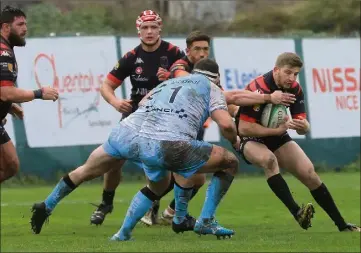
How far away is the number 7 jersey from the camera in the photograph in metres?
11.0

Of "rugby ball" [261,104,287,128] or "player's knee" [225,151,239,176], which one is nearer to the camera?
"player's knee" [225,151,239,176]

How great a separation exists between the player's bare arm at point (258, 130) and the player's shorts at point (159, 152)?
1.53 meters

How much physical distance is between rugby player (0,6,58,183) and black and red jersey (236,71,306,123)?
230 centimetres

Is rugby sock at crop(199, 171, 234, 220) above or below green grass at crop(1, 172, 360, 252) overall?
above

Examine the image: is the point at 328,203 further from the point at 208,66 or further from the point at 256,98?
the point at 208,66

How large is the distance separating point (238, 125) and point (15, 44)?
2745 mm

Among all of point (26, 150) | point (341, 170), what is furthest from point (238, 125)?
A: point (341, 170)

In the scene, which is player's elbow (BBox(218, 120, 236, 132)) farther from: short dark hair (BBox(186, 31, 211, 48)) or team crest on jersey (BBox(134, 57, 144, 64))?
team crest on jersey (BBox(134, 57, 144, 64))

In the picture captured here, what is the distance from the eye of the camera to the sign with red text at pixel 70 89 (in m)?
22.3

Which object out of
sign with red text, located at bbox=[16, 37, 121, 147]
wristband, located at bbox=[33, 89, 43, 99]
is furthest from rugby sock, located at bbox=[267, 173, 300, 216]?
sign with red text, located at bbox=[16, 37, 121, 147]

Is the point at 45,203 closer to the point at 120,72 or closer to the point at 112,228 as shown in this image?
the point at 112,228

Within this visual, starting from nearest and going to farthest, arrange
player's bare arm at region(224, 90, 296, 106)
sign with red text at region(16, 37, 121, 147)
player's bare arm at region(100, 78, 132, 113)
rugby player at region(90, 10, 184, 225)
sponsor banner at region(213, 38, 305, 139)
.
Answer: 1. player's bare arm at region(224, 90, 296, 106)
2. player's bare arm at region(100, 78, 132, 113)
3. rugby player at region(90, 10, 184, 225)
4. sign with red text at region(16, 37, 121, 147)
5. sponsor banner at region(213, 38, 305, 139)

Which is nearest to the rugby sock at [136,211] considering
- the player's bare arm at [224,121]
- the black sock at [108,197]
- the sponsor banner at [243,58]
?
the player's bare arm at [224,121]

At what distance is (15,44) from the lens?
11828mm
